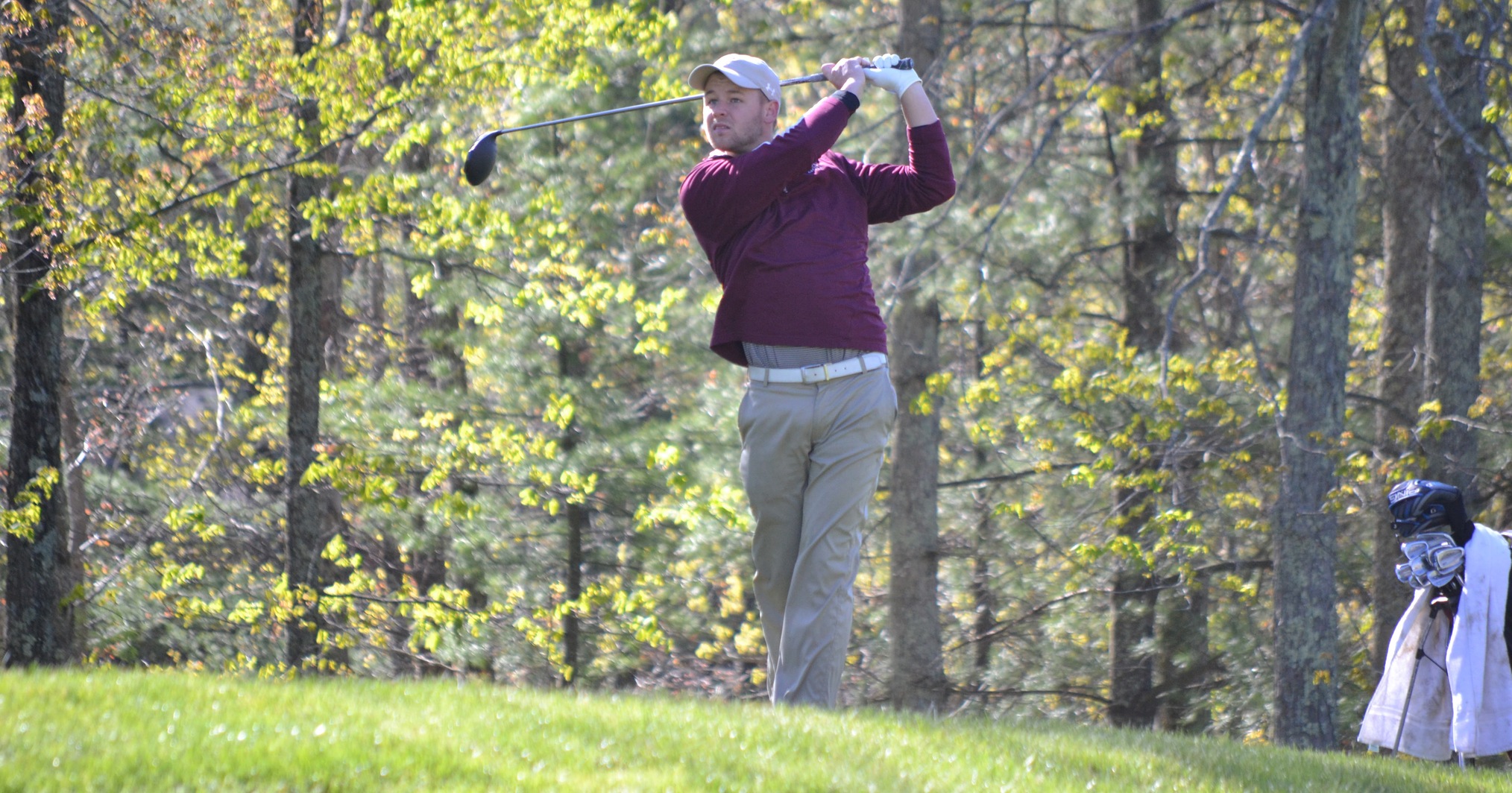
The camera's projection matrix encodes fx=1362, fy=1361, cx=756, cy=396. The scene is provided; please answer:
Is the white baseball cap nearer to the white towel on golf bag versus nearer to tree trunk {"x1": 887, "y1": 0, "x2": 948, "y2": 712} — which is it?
the white towel on golf bag

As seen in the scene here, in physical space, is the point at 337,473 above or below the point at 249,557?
above

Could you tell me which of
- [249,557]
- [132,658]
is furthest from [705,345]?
[132,658]

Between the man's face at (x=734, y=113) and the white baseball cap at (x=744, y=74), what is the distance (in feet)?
0.11

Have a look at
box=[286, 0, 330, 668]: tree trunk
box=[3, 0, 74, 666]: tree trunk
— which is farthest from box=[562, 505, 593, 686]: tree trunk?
box=[3, 0, 74, 666]: tree trunk

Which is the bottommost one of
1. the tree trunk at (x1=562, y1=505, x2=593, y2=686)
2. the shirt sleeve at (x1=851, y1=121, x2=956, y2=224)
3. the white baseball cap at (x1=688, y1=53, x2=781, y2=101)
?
the tree trunk at (x1=562, y1=505, x2=593, y2=686)

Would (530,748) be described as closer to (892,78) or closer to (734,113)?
(734,113)

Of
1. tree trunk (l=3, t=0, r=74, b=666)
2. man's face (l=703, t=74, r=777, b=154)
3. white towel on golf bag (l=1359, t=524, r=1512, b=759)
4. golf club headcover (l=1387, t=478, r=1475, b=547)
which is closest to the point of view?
man's face (l=703, t=74, r=777, b=154)

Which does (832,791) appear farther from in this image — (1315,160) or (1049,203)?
(1049,203)

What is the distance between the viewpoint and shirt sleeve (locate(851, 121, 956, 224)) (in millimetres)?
4711

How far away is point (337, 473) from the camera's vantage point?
10.2 meters

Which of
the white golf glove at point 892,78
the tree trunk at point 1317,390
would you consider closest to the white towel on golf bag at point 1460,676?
the tree trunk at point 1317,390

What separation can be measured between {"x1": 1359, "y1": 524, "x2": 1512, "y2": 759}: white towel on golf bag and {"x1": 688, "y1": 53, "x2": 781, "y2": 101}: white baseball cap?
3.65 metres

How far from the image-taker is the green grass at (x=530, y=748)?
3336 mm

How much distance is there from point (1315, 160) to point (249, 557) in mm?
11705
